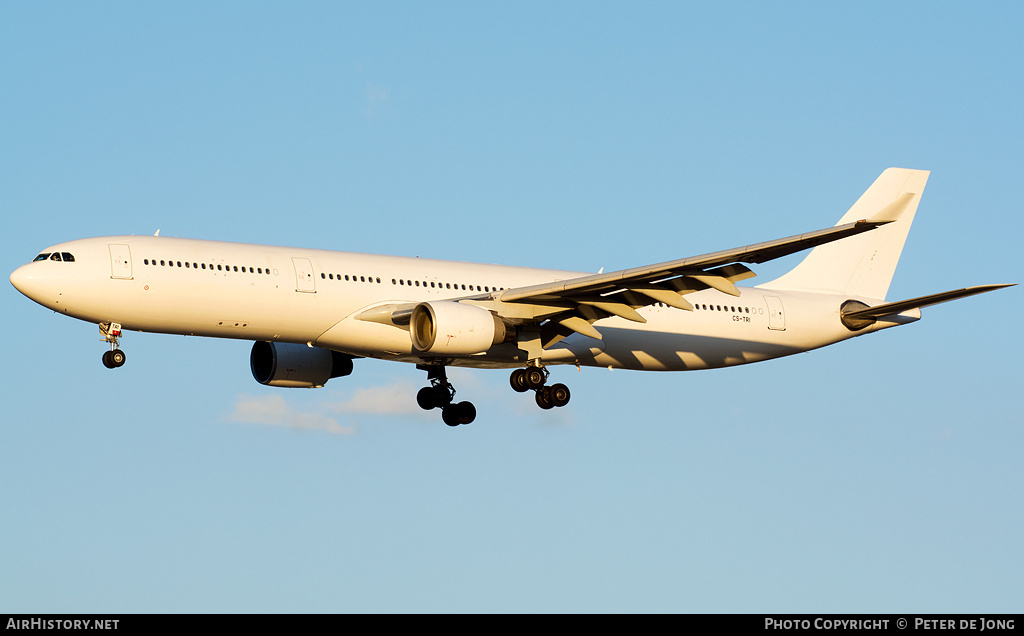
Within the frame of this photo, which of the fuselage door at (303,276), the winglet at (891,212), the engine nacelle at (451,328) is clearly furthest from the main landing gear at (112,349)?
the winglet at (891,212)

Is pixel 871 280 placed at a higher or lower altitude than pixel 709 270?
higher

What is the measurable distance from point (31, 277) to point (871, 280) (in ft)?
96.4

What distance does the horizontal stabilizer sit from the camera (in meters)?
36.4

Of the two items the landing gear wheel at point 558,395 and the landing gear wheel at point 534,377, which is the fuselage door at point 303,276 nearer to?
the landing gear wheel at point 534,377

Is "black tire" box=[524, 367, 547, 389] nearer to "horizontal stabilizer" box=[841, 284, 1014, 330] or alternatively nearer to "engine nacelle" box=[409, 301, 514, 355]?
"engine nacelle" box=[409, 301, 514, 355]

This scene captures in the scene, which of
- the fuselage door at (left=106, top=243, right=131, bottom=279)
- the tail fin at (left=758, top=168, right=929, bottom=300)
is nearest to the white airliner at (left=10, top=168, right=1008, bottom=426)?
the fuselage door at (left=106, top=243, right=131, bottom=279)

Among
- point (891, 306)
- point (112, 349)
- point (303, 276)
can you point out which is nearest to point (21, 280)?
point (112, 349)

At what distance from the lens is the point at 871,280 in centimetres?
4934

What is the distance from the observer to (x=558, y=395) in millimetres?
43031
